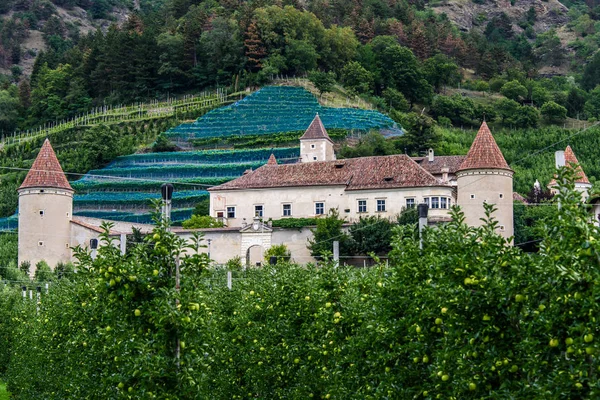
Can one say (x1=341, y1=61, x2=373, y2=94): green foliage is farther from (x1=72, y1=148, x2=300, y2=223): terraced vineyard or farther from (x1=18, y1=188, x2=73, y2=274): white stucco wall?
(x1=18, y1=188, x2=73, y2=274): white stucco wall

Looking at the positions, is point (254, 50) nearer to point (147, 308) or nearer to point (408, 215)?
point (408, 215)

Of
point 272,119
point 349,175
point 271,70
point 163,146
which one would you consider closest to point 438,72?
point 271,70

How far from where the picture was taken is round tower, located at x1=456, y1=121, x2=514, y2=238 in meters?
55.5

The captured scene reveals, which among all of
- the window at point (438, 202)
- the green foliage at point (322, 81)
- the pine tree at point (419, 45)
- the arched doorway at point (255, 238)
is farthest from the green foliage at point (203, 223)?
the pine tree at point (419, 45)

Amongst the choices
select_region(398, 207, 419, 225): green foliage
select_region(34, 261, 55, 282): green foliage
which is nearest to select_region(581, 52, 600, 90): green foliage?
select_region(398, 207, 419, 225): green foliage

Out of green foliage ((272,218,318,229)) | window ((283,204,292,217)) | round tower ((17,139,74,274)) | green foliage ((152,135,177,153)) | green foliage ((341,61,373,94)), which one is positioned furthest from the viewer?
green foliage ((341,61,373,94))

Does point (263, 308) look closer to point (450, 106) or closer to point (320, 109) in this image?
point (320, 109)

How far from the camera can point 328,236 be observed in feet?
183

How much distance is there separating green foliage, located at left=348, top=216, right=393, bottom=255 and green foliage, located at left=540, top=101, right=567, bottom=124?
57.1 meters

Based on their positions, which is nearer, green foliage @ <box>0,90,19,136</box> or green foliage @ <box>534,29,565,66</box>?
green foliage @ <box>0,90,19,136</box>

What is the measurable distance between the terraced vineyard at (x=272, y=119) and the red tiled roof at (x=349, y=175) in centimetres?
2553

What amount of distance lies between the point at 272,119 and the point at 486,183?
3966 cm

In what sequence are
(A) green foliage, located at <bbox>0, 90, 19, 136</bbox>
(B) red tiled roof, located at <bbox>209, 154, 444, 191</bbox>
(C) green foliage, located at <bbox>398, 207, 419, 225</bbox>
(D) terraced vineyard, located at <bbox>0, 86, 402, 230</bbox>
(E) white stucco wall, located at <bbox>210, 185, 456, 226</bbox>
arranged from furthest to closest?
(A) green foliage, located at <bbox>0, 90, 19, 136</bbox> → (D) terraced vineyard, located at <bbox>0, 86, 402, 230</bbox> → (B) red tiled roof, located at <bbox>209, 154, 444, 191</bbox> → (E) white stucco wall, located at <bbox>210, 185, 456, 226</bbox> → (C) green foliage, located at <bbox>398, 207, 419, 225</bbox>

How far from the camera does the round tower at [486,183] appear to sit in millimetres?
55531
